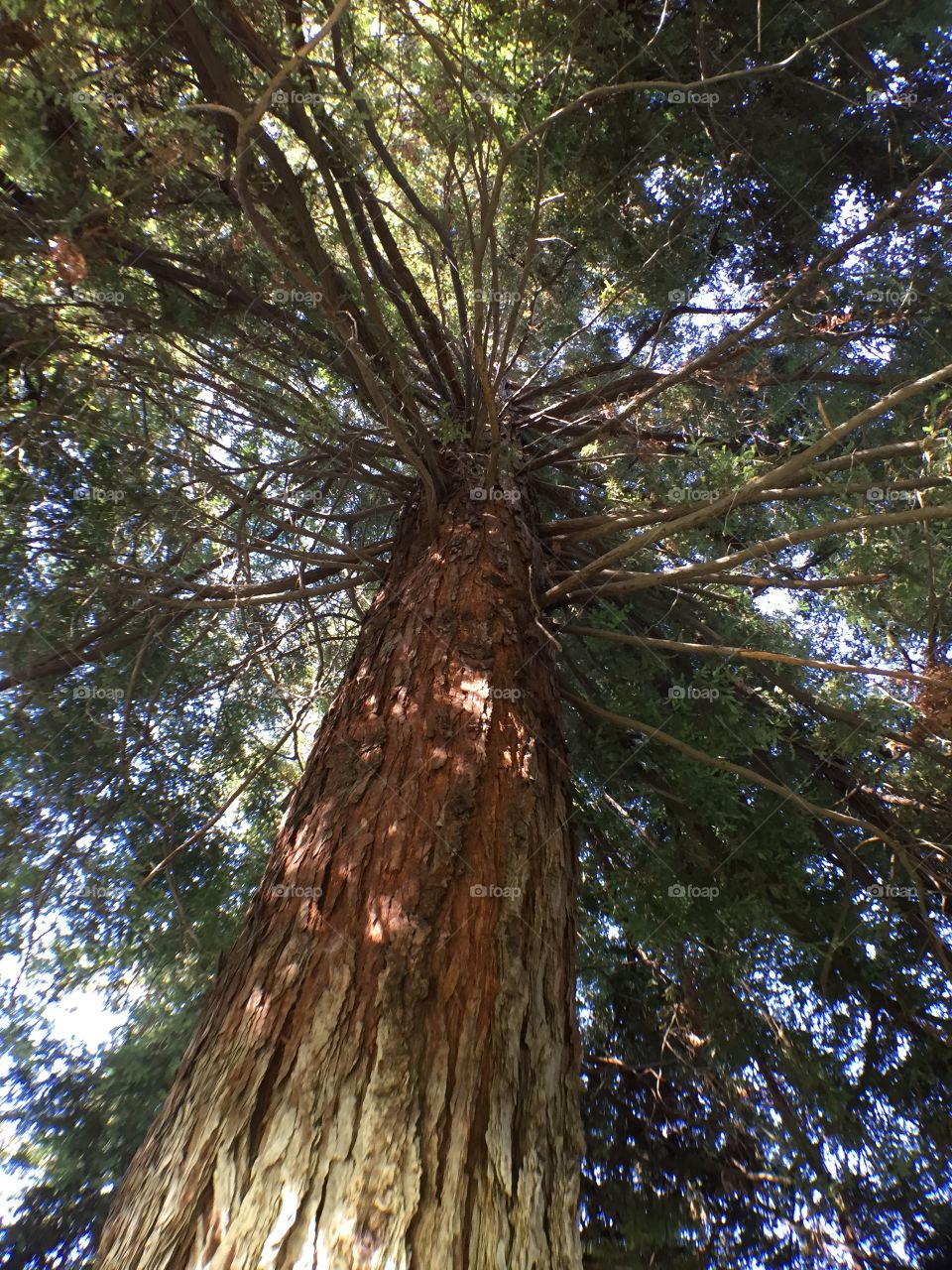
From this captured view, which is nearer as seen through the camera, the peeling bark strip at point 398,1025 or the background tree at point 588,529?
the peeling bark strip at point 398,1025

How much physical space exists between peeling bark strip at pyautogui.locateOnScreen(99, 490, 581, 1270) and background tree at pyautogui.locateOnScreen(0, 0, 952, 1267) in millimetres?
686

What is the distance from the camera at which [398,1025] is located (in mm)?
1574

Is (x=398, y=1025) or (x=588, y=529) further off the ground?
(x=588, y=529)

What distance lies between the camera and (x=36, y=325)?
3012 mm

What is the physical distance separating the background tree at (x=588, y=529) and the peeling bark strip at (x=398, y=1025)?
686 millimetres

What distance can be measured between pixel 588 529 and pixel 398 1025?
7.23ft

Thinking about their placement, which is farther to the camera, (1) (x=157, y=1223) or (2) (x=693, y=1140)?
(2) (x=693, y=1140)

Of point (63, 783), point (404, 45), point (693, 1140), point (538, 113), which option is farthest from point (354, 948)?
point (404, 45)

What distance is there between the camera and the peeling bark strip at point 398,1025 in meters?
1.30

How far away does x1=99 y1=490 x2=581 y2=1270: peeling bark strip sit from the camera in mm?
1298

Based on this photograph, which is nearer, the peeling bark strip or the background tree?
the peeling bark strip

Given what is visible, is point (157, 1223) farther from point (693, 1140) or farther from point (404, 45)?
point (404, 45)

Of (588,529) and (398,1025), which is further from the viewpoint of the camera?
(588,529)

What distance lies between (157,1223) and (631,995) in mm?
2798
